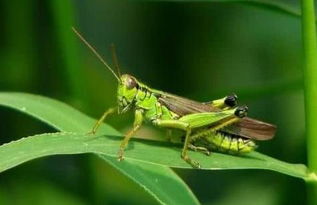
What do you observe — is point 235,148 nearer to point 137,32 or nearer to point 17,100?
point 17,100

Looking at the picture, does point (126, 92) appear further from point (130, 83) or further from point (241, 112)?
point (241, 112)

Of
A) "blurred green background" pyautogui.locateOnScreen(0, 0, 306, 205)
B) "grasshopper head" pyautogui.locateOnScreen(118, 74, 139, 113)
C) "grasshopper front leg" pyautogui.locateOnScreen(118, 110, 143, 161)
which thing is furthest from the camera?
"blurred green background" pyautogui.locateOnScreen(0, 0, 306, 205)

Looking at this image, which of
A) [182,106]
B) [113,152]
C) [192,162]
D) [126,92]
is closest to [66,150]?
[113,152]

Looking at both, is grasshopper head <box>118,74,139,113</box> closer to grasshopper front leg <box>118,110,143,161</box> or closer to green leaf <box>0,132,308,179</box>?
grasshopper front leg <box>118,110,143,161</box>

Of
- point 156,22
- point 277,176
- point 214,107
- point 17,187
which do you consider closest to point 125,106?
point 214,107

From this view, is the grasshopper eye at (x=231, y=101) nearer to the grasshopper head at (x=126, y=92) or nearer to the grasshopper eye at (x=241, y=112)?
the grasshopper eye at (x=241, y=112)

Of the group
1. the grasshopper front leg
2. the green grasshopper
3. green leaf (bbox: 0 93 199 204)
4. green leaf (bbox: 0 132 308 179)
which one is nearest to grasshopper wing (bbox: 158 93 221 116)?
Answer: the green grasshopper
